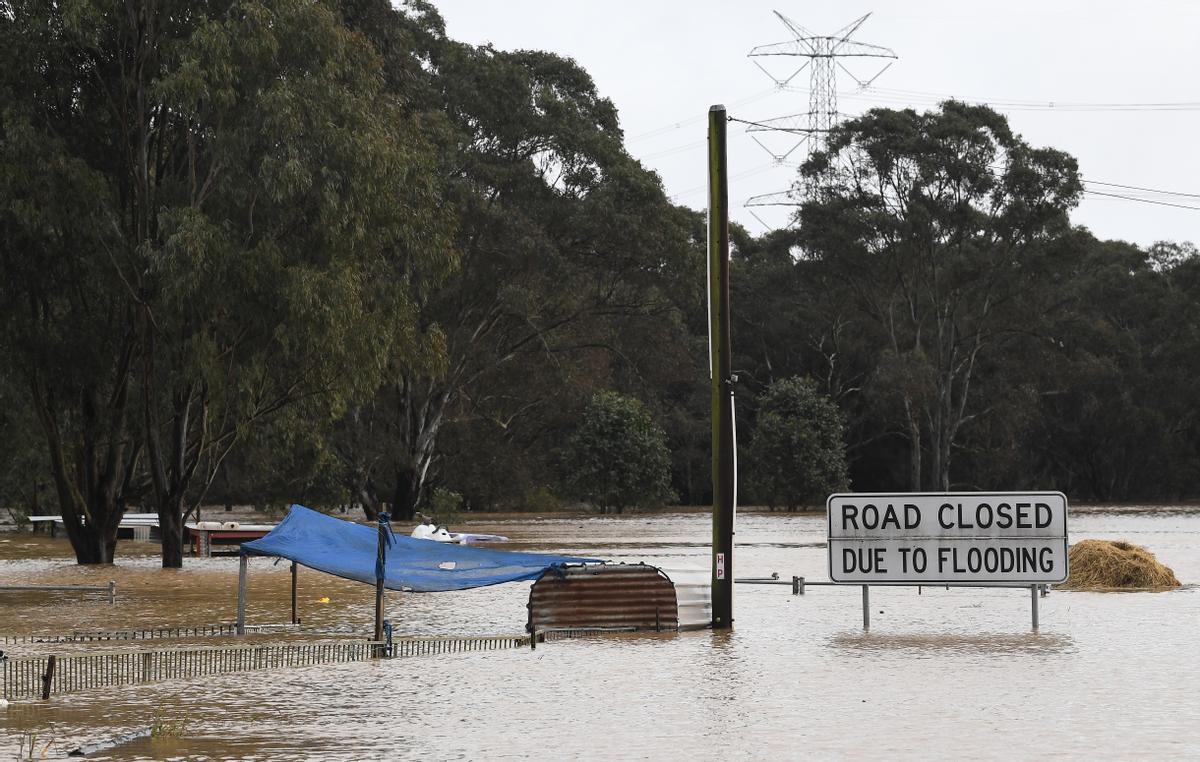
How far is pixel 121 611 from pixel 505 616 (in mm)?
5373

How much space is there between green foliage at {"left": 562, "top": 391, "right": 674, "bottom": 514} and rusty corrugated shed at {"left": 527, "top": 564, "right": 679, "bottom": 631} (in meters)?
60.9

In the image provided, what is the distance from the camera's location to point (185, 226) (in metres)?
30.7

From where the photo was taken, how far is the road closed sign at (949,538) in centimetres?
1892

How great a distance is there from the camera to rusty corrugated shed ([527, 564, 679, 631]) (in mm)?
18953

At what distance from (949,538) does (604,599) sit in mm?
4087

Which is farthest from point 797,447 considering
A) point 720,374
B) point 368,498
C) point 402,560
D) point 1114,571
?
point 402,560

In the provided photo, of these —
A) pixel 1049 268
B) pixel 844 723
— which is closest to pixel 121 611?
pixel 844 723

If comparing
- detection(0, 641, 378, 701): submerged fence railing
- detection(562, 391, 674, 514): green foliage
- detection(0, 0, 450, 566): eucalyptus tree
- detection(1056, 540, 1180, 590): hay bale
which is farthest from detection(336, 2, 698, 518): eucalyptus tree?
detection(0, 641, 378, 701): submerged fence railing

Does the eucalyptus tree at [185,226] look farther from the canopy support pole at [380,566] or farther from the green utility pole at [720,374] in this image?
the canopy support pole at [380,566]

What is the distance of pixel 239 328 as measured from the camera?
33312 mm

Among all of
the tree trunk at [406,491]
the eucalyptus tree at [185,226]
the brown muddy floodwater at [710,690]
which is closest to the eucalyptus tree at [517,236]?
the tree trunk at [406,491]

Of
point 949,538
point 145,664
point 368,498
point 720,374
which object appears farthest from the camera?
point 368,498

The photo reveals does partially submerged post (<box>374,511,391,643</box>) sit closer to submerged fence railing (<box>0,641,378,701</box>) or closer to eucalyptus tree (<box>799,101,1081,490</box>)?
submerged fence railing (<box>0,641,378,701</box>)

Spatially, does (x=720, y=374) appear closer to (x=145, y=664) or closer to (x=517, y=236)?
(x=145, y=664)
